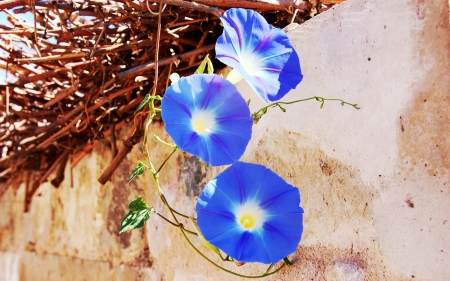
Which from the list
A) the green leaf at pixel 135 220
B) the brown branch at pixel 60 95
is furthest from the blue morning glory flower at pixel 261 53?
the brown branch at pixel 60 95

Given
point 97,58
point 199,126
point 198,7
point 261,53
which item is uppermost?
point 97,58

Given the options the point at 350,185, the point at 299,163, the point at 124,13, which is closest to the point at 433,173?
the point at 350,185

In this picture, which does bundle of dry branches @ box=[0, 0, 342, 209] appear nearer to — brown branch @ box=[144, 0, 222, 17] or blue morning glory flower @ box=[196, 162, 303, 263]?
brown branch @ box=[144, 0, 222, 17]

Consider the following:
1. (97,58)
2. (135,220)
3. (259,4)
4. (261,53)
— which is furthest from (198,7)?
(135,220)

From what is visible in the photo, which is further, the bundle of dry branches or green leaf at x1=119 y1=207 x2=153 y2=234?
the bundle of dry branches

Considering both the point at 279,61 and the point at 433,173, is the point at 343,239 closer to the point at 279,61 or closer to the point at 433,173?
the point at 433,173

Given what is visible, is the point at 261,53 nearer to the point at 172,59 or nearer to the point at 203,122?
the point at 203,122

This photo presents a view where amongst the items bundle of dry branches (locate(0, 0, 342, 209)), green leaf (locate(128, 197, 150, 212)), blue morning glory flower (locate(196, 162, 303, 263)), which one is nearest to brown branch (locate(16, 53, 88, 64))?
bundle of dry branches (locate(0, 0, 342, 209))
